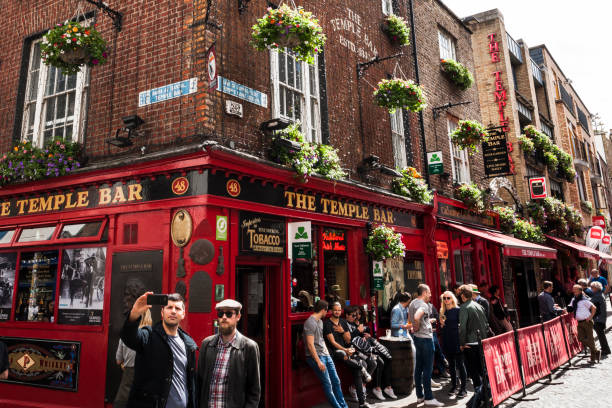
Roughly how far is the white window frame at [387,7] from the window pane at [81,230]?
1014 cm

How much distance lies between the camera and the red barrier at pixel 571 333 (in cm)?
1069

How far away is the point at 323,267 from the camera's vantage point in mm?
8945

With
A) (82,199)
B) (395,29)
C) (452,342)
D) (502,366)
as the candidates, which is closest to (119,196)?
(82,199)

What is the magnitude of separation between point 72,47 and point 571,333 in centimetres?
1289

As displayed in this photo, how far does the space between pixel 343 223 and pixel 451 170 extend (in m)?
7.12

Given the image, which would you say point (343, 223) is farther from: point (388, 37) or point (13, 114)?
point (13, 114)

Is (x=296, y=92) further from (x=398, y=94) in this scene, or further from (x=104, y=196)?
(x=104, y=196)

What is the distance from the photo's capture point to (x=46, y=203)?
326 inches

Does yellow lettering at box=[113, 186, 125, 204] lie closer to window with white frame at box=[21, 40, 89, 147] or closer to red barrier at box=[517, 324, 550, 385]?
window with white frame at box=[21, 40, 89, 147]

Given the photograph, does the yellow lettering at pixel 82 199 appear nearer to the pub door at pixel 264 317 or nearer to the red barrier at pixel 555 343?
the pub door at pixel 264 317

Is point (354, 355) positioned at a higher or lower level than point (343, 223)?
lower

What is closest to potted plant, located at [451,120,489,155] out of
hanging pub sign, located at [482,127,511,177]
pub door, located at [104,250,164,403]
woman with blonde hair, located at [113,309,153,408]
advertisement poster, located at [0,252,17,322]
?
hanging pub sign, located at [482,127,511,177]

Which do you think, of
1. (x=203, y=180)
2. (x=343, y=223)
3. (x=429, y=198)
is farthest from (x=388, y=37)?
(x=203, y=180)

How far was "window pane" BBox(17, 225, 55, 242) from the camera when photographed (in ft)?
26.7
